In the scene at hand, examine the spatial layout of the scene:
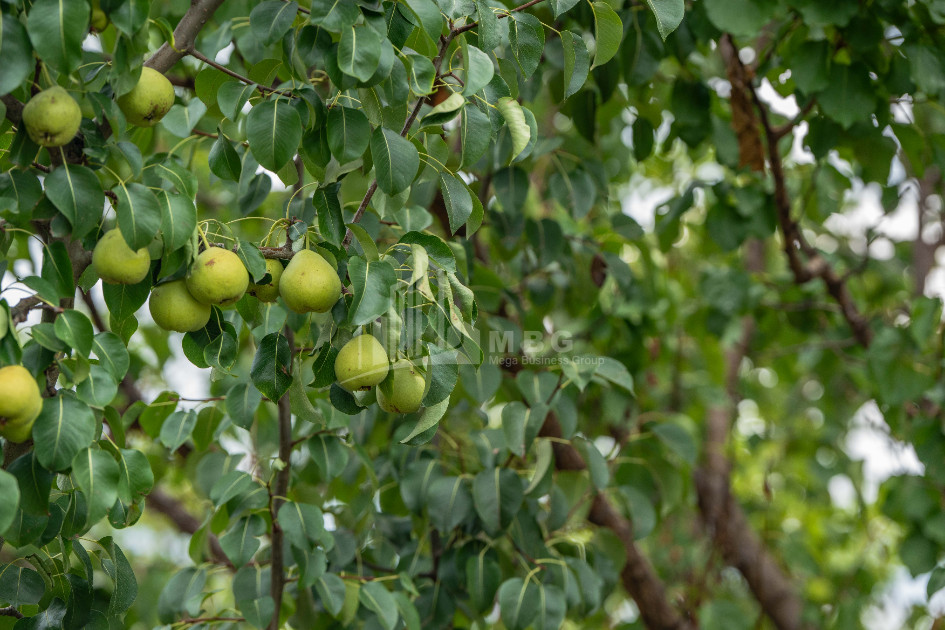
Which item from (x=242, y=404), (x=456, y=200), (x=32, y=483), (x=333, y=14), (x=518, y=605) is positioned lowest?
(x=518, y=605)

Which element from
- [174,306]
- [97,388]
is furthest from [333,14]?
[97,388]

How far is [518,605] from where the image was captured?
5.10ft

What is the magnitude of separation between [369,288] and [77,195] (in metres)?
0.32

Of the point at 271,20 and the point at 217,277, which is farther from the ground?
the point at 271,20

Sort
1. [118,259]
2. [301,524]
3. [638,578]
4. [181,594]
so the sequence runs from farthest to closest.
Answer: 1. [638,578]
2. [181,594]
3. [301,524]
4. [118,259]

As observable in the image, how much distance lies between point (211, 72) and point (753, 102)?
4.52ft

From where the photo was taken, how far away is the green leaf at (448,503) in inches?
65.2

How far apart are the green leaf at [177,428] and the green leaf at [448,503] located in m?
0.47

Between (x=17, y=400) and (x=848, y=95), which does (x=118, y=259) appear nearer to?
(x=17, y=400)

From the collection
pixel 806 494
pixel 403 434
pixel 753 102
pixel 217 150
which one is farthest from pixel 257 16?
pixel 806 494

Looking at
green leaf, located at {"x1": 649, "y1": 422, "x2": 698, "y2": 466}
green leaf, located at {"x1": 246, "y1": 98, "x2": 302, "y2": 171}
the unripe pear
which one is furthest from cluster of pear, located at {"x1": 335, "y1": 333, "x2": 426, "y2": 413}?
green leaf, located at {"x1": 649, "y1": 422, "x2": 698, "y2": 466}

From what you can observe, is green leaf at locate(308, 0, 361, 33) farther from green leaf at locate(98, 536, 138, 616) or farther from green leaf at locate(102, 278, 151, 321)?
green leaf at locate(98, 536, 138, 616)

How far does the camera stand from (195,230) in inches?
38.0

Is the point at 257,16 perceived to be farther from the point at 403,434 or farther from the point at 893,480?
the point at 893,480
